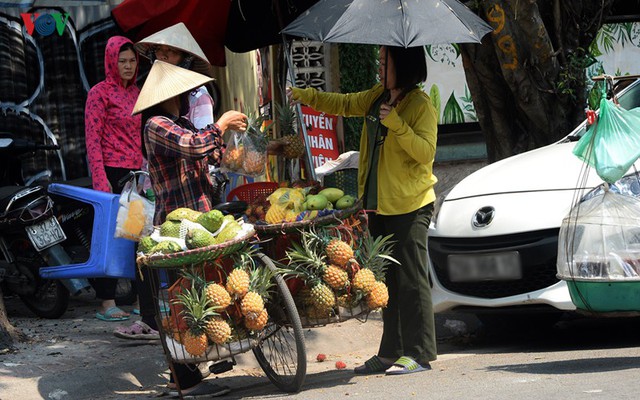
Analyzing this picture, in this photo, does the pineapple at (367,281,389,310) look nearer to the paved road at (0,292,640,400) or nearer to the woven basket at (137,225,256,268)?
the paved road at (0,292,640,400)

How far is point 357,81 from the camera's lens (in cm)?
1196

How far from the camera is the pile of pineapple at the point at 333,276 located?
19.1 ft

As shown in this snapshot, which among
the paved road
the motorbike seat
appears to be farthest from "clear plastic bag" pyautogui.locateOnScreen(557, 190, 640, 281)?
the motorbike seat

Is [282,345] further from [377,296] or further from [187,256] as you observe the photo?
[187,256]

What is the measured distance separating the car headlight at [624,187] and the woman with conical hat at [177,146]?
203 centimetres

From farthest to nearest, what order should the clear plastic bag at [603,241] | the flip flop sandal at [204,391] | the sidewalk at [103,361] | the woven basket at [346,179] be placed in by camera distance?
the woven basket at [346,179] < the sidewalk at [103,361] < the flip flop sandal at [204,391] < the clear plastic bag at [603,241]

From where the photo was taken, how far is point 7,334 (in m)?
6.96

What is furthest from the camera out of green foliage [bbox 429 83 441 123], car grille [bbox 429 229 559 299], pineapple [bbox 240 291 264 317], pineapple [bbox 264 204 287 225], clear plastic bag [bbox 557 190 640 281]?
green foliage [bbox 429 83 441 123]

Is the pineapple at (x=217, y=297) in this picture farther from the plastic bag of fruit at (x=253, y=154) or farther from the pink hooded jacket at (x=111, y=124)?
the pink hooded jacket at (x=111, y=124)

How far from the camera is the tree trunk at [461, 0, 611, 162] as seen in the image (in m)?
9.05

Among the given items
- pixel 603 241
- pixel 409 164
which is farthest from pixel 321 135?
pixel 603 241

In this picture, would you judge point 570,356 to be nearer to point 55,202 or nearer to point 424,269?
point 424,269

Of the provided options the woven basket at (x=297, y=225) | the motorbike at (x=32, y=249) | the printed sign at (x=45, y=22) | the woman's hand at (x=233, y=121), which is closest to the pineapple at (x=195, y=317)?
the woven basket at (x=297, y=225)

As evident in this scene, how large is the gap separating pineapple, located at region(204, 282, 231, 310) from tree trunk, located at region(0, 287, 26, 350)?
2.07 metres
